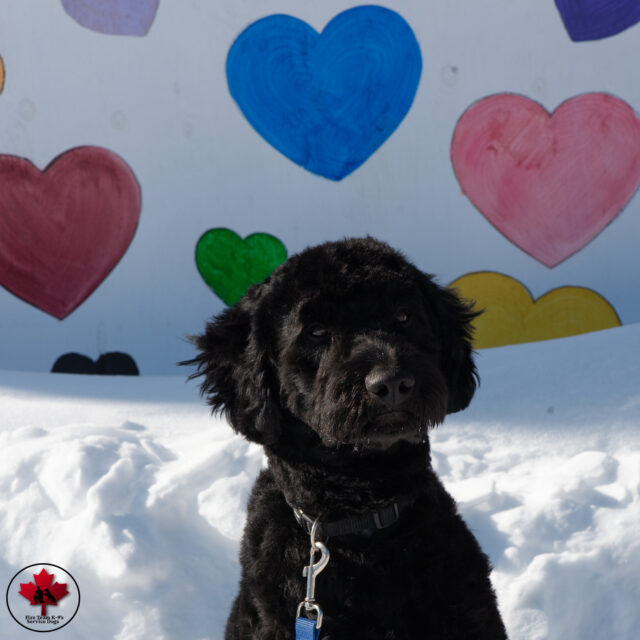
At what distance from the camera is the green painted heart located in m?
4.45

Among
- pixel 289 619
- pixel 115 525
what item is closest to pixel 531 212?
pixel 115 525

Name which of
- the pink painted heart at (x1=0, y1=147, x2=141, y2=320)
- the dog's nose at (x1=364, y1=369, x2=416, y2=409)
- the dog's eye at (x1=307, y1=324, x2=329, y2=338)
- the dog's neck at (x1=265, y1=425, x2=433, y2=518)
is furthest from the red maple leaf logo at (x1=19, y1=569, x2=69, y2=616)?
the pink painted heart at (x1=0, y1=147, x2=141, y2=320)

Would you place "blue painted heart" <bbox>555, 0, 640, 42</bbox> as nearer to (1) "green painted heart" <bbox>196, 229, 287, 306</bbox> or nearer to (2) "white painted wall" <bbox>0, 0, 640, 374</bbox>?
(2) "white painted wall" <bbox>0, 0, 640, 374</bbox>

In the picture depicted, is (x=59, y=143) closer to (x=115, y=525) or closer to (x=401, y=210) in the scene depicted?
Answer: (x=401, y=210)

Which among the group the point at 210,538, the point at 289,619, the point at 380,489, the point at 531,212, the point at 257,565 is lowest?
the point at 289,619

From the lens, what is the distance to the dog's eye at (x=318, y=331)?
70.4 inches

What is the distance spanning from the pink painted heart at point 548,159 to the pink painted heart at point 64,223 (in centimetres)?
206

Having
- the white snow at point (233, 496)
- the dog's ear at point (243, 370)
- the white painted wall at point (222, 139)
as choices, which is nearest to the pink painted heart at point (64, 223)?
the white painted wall at point (222, 139)

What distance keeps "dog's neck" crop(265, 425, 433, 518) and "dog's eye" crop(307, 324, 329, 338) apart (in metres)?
0.24

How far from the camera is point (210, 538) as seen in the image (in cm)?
280

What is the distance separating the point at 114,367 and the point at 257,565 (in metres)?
2.91

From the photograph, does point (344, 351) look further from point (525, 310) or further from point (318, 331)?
point (525, 310)

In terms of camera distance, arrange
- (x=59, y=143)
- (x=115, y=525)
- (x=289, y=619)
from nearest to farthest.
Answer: (x=289, y=619)
(x=115, y=525)
(x=59, y=143)

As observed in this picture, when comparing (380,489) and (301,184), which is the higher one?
(301,184)
